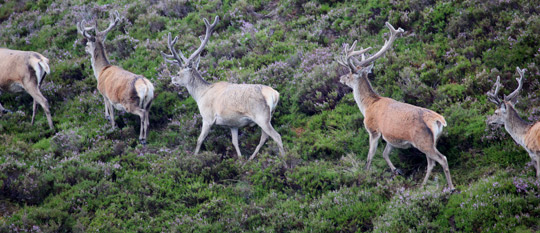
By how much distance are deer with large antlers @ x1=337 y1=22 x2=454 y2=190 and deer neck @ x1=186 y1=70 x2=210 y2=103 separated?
3.24m

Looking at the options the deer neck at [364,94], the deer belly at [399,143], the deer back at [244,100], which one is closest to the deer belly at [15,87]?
the deer back at [244,100]

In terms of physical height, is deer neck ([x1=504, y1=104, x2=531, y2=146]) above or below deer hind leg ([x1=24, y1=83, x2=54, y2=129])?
above

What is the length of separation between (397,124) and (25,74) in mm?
8842

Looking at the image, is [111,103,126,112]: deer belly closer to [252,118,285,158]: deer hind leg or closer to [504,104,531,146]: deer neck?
[252,118,285,158]: deer hind leg

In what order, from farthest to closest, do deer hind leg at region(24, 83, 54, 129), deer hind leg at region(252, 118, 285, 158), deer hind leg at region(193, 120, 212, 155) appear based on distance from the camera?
deer hind leg at region(24, 83, 54, 129)
deer hind leg at region(193, 120, 212, 155)
deer hind leg at region(252, 118, 285, 158)

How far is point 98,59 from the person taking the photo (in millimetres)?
12148

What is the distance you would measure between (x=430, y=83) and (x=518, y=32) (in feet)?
7.40

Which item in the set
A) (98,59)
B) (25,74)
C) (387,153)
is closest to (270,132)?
(387,153)

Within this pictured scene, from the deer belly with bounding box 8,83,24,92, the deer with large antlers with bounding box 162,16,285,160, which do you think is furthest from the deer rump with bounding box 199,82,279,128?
the deer belly with bounding box 8,83,24,92

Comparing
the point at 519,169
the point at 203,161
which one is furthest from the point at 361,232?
the point at 203,161

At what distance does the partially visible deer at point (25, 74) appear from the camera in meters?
11.6

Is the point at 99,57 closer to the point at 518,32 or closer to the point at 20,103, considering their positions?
the point at 20,103

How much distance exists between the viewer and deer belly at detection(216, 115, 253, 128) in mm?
9690

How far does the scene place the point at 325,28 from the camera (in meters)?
13.3
